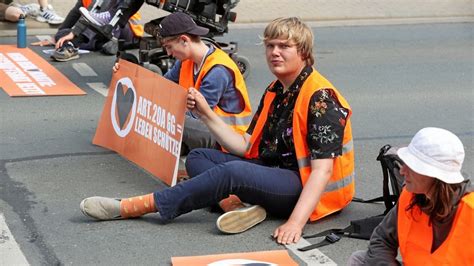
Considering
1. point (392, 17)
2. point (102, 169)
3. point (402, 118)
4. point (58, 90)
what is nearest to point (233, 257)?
point (102, 169)

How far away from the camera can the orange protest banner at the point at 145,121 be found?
6.74 m

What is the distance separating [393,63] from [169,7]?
3.37m

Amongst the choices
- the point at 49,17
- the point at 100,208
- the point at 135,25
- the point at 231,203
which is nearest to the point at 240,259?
the point at 231,203

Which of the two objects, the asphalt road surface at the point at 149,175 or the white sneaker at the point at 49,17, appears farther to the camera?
the white sneaker at the point at 49,17

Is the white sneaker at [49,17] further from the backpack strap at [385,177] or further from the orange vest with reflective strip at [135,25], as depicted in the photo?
the backpack strap at [385,177]

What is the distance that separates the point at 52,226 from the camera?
6.02m

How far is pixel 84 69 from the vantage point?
11.0 metres

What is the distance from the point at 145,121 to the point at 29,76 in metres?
3.52

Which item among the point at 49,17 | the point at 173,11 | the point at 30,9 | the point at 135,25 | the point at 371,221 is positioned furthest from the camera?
the point at 30,9

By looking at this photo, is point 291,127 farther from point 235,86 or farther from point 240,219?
point 235,86

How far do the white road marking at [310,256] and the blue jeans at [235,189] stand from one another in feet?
1.06

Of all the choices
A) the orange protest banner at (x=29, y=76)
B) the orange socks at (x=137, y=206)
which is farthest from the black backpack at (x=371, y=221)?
the orange protest banner at (x=29, y=76)

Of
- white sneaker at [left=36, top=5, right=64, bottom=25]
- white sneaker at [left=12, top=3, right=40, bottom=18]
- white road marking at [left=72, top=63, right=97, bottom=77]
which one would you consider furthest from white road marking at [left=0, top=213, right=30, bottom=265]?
white sneaker at [left=12, top=3, right=40, bottom=18]

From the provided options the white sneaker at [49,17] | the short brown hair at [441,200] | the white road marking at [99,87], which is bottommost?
the white sneaker at [49,17]
